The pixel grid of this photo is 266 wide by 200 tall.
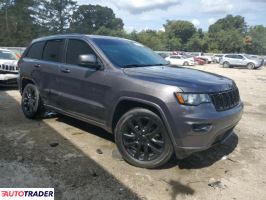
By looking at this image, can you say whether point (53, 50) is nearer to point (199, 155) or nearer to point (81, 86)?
point (81, 86)

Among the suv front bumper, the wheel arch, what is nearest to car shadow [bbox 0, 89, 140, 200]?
the suv front bumper

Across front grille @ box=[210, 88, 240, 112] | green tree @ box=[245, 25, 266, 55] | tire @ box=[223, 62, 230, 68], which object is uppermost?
green tree @ box=[245, 25, 266, 55]

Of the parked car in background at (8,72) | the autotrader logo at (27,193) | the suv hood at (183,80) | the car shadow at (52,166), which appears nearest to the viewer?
the autotrader logo at (27,193)

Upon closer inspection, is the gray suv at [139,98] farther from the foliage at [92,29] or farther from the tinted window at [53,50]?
the foliage at [92,29]

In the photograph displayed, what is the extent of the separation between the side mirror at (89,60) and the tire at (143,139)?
94 centimetres

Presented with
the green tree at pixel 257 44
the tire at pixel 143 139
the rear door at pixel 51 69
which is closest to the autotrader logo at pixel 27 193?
the tire at pixel 143 139

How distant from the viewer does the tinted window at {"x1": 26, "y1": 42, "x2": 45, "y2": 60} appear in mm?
6260

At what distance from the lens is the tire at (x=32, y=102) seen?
618 centimetres

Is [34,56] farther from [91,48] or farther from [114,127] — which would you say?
[114,127]

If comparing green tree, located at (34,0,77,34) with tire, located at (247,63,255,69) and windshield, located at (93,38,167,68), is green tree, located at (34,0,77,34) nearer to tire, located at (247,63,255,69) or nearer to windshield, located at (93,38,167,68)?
tire, located at (247,63,255,69)

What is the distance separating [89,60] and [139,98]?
104 centimetres

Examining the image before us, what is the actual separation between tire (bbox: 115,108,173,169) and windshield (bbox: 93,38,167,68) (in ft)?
2.94

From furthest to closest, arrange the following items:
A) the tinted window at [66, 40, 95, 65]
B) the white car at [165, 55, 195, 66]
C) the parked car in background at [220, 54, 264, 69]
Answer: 1. the white car at [165, 55, 195, 66]
2. the parked car in background at [220, 54, 264, 69]
3. the tinted window at [66, 40, 95, 65]

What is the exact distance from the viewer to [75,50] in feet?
17.5
